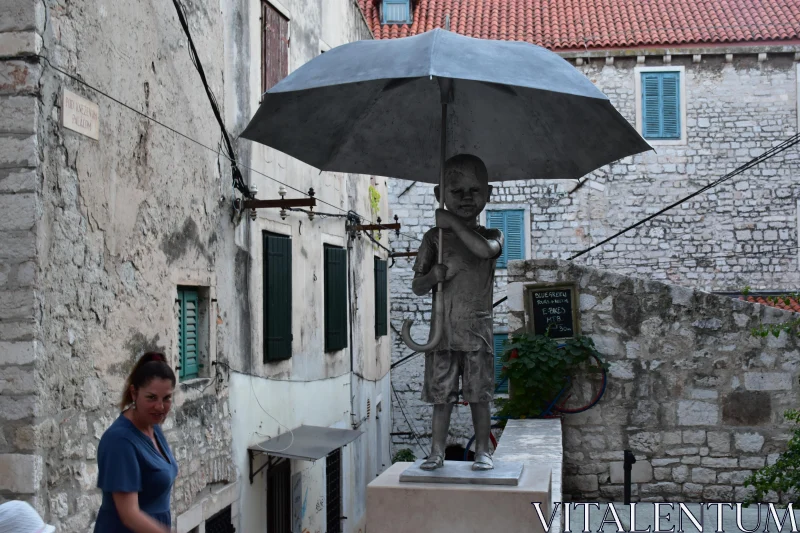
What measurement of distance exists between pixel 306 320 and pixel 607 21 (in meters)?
11.6

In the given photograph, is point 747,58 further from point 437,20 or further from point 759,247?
point 437,20

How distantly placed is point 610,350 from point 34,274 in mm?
5341

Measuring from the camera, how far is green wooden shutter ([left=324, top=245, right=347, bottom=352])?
12898 mm

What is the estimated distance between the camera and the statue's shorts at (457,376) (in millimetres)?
4371

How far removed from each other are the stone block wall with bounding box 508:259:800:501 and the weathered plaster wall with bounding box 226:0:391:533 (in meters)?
3.18

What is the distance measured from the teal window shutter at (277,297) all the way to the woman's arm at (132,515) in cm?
697

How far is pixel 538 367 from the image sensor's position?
8867mm

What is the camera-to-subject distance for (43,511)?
18.8ft

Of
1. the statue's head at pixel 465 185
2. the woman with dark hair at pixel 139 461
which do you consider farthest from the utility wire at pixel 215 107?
the woman with dark hair at pixel 139 461

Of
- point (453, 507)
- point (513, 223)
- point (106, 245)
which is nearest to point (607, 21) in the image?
point (513, 223)

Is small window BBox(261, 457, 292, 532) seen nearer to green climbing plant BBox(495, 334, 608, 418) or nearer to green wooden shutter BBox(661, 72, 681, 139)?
green climbing plant BBox(495, 334, 608, 418)

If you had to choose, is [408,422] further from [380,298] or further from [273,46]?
[273,46]

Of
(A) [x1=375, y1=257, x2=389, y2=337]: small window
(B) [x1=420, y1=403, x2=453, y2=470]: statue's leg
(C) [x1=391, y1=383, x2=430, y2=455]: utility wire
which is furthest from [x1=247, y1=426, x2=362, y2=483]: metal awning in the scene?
(C) [x1=391, y1=383, x2=430, y2=455]: utility wire

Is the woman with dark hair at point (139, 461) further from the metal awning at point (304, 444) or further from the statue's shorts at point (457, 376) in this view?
the metal awning at point (304, 444)
